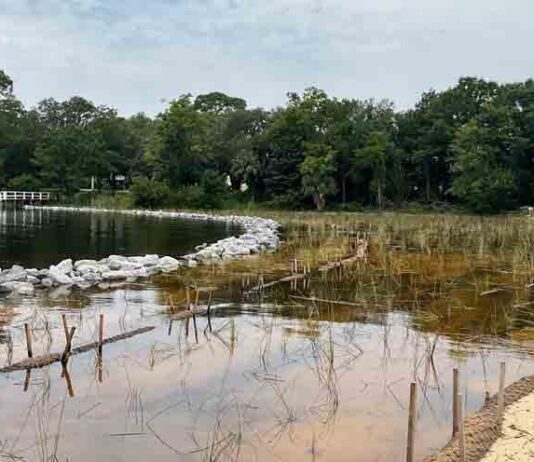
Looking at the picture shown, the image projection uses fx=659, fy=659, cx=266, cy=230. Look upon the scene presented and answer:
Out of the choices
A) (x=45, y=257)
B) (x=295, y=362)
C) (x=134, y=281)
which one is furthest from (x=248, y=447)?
(x=45, y=257)

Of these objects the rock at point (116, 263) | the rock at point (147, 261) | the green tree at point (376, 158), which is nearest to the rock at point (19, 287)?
the rock at point (116, 263)

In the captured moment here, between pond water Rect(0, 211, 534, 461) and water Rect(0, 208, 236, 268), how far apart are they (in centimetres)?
510

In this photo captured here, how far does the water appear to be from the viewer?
56.0 ft

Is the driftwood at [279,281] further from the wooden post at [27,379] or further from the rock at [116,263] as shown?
the wooden post at [27,379]

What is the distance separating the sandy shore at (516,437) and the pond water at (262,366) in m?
0.52

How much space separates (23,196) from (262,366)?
1897 inches

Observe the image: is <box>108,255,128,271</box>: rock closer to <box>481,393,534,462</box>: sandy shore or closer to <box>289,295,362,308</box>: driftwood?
<box>289,295,362,308</box>: driftwood

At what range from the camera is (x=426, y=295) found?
11266mm

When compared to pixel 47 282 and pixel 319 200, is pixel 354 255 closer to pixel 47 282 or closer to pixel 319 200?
pixel 47 282

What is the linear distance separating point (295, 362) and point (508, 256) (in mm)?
10984

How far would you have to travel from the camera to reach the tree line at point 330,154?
3750 centimetres

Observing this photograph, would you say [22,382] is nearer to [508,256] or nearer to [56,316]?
[56,316]

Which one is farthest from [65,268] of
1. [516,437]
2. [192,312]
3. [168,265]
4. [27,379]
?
[516,437]

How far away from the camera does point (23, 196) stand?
51.2 m
